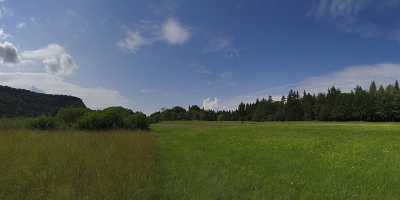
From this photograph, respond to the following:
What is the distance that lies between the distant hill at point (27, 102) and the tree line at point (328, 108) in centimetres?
3553

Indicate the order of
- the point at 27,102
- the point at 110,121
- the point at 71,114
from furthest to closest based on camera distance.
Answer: the point at 27,102 < the point at 71,114 < the point at 110,121

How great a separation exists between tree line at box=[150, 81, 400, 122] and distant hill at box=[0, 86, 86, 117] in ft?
117

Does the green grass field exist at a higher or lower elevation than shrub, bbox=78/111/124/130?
lower

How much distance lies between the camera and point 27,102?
108750mm

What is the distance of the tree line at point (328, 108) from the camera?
4235 inches

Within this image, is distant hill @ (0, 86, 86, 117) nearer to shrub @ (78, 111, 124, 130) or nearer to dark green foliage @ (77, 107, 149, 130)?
dark green foliage @ (77, 107, 149, 130)

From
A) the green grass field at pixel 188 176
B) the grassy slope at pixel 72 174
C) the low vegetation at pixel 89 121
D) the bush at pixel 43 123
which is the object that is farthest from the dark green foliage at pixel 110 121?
the grassy slope at pixel 72 174

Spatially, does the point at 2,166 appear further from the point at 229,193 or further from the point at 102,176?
the point at 229,193

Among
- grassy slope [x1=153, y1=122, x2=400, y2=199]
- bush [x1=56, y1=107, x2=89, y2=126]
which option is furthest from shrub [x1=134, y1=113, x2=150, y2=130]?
grassy slope [x1=153, y1=122, x2=400, y2=199]

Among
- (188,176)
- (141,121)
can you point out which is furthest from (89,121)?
(188,176)

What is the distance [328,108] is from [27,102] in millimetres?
101763

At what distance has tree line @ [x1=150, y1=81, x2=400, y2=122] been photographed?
108 m

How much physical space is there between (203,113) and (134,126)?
117725 millimetres

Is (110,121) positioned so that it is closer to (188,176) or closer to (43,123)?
(43,123)
